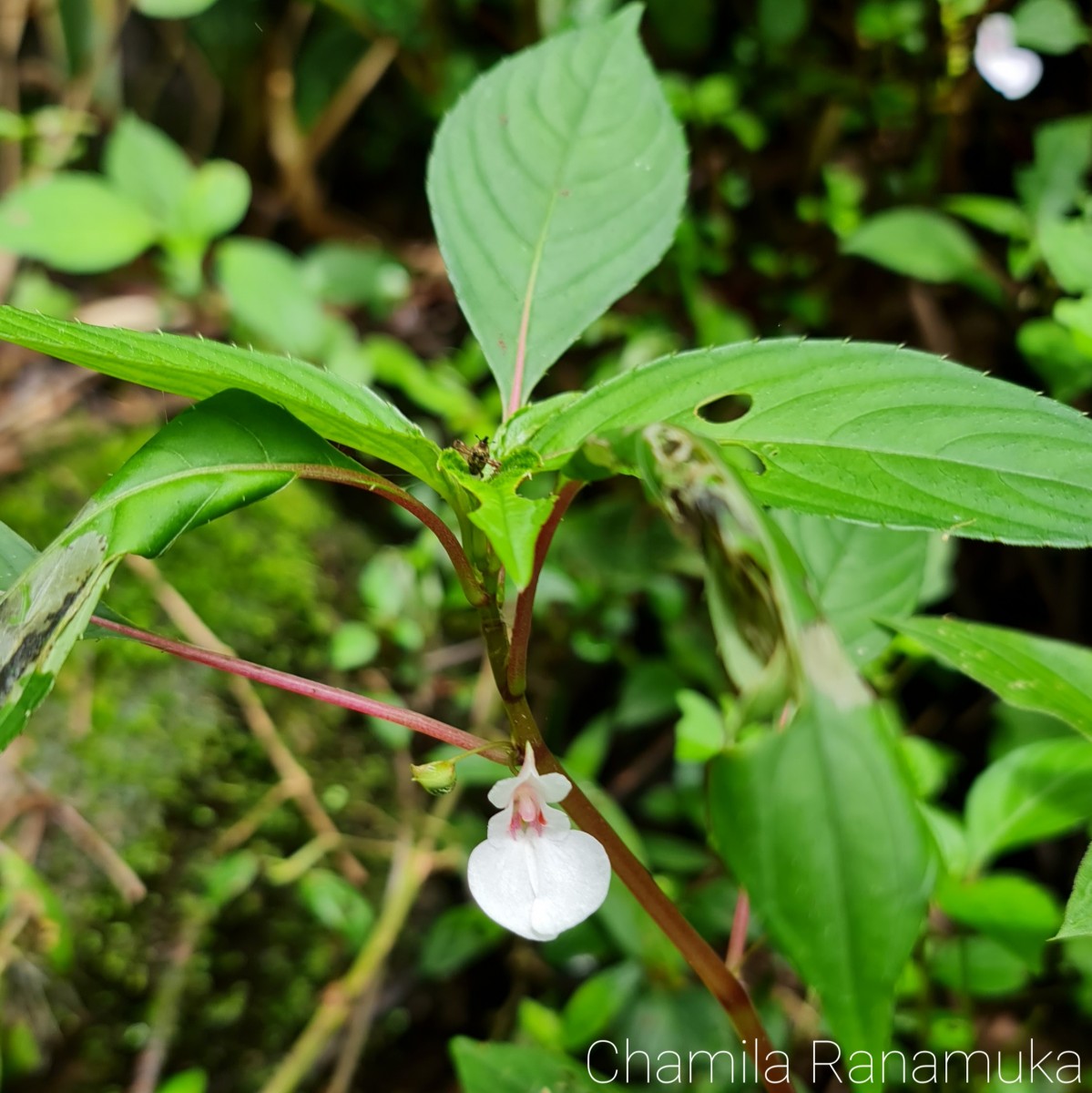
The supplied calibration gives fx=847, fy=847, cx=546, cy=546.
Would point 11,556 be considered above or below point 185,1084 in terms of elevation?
above

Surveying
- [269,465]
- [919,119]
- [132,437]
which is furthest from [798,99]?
[269,465]

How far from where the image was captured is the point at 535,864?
0.35m

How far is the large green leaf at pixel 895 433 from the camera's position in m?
0.36

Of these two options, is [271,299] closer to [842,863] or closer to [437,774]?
[437,774]

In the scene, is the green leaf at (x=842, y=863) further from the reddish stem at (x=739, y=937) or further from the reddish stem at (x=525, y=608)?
the reddish stem at (x=739, y=937)

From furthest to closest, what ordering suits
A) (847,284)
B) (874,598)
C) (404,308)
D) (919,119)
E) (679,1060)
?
(404,308), (847,284), (919,119), (679,1060), (874,598)

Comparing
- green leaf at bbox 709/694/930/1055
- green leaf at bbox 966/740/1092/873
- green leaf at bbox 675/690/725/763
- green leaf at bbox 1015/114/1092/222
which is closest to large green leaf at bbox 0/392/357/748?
green leaf at bbox 709/694/930/1055

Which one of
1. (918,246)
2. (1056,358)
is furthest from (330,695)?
(918,246)

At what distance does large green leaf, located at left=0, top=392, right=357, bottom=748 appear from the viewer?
0.31m

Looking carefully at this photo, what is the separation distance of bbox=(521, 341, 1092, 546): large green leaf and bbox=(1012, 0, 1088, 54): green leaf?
949mm

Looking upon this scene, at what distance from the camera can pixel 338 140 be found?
5.82ft

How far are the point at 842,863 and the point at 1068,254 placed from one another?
0.77m

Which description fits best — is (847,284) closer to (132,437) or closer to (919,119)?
(919,119)

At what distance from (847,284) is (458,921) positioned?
1.11m
